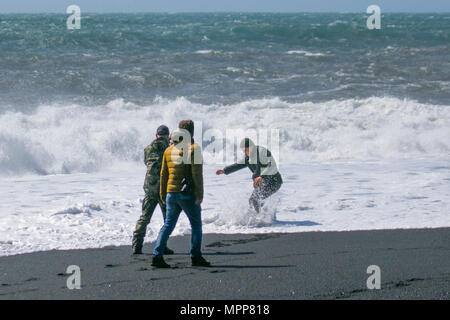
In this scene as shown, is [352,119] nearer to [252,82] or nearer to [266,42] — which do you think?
[252,82]

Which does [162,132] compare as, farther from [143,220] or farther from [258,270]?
[258,270]

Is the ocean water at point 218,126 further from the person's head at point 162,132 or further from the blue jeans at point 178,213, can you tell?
the blue jeans at point 178,213

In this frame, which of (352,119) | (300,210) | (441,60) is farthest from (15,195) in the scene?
(441,60)

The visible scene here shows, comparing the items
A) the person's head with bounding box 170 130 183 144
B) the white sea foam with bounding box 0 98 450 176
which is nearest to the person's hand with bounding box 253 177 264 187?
the person's head with bounding box 170 130 183 144

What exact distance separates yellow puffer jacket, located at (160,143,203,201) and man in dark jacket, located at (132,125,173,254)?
30.4 inches

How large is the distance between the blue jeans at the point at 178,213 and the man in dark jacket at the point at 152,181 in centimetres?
65

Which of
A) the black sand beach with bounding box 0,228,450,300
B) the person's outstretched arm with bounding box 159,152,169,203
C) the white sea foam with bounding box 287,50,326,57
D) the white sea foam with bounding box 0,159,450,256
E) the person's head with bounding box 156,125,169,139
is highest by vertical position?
the white sea foam with bounding box 287,50,326,57

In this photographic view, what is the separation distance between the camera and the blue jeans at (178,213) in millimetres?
7324

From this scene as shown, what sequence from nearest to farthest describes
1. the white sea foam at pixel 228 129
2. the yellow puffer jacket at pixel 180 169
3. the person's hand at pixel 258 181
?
the yellow puffer jacket at pixel 180 169, the person's hand at pixel 258 181, the white sea foam at pixel 228 129

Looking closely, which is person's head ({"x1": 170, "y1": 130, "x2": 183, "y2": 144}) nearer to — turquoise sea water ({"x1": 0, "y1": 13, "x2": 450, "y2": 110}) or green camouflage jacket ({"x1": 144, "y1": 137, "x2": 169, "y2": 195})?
green camouflage jacket ({"x1": 144, "y1": 137, "x2": 169, "y2": 195})

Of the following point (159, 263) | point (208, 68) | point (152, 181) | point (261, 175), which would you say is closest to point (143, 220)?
point (152, 181)

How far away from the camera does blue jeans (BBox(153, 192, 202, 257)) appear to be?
7324 mm

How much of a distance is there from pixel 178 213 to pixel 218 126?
1385 centimetres

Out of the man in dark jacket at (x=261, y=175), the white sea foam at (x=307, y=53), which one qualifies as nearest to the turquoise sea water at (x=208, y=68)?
the white sea foam at (x=307, y=53)
